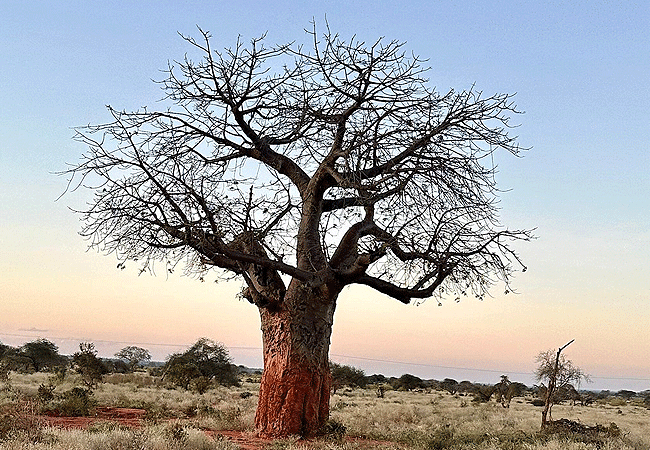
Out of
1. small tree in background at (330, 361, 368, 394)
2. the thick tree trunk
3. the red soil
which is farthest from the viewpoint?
small tree in background at (330, 361, 368, 394)

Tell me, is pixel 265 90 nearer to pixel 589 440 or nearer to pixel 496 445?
pixel 496 445

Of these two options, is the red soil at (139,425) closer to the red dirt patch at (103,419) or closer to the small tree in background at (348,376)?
the red dirt patch at (103,419)

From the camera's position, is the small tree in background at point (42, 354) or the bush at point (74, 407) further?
the small tree in background at point (42, 354)

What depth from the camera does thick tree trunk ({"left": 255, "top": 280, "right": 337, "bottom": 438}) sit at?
429 inches

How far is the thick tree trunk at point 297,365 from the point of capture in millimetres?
10898

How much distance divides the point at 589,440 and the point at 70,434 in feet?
29.0

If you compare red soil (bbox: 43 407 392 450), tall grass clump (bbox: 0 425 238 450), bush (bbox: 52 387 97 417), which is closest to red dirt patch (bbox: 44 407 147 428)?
red soil (bbox: 43 407 392 450)

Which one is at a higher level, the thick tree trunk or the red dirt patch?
the thick tree trunk

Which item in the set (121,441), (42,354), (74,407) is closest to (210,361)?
(42,354)

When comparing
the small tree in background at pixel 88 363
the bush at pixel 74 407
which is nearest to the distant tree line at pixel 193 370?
the small tree in background at pixel 88 363

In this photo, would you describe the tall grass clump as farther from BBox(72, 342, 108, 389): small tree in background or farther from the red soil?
BBox(72, 342, 108, 389): small tree in background

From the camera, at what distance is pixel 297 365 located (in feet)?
36.0

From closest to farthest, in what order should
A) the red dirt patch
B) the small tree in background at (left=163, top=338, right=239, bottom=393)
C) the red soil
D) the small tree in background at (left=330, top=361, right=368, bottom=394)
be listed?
the red soil → the red dirt patch → the small tree in background at (left=163, top=338, right=239, bottom=393) → the small tree in background at (left=330, top=361, right=368, bottom=394)

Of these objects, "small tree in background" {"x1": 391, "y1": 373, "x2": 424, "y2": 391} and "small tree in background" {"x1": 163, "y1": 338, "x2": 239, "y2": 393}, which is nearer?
"small tree in background" {"x1": 163, "y1": 338, "x2": 239, "y2": 393}
